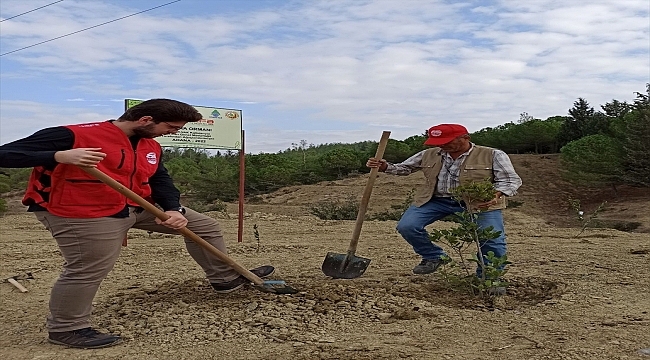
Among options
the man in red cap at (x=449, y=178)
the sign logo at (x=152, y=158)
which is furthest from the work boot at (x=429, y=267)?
the sign logo at (x=152, y=158)

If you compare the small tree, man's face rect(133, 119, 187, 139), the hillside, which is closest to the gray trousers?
man's face rect(133, 119, 187, 139)

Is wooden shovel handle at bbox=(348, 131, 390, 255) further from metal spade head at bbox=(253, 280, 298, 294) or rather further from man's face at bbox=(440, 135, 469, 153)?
metal spade head at bbox=(253, 280, 298, 294)

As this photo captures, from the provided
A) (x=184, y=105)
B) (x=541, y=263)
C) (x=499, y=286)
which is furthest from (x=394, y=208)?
(x=184, y=105)

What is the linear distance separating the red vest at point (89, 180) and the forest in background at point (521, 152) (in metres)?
11.2

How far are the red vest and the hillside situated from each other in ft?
35.4

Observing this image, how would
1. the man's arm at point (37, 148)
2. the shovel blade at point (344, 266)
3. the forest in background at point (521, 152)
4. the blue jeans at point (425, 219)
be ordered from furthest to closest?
the forest in background at point (521, 152), the blue jeans at point (425, 219), the shovel blade at point (344, 266), the man's arm at point (37, 148)

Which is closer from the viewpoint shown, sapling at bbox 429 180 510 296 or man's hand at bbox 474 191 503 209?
sapling at bbox 429 180 510 296

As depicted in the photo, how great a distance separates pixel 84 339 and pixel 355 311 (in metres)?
1.56

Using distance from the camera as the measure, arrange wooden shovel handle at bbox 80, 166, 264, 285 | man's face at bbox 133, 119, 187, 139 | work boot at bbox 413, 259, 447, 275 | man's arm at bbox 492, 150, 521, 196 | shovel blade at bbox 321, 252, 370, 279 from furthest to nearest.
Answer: work boot at bbox 413, 259, 447, 275, shovel blade at bbox 321, 252, 370, 279, man's arm at bbox 492, 150, 521, 196, man's face at bbox 133, 119, 187, 139, wooden shovel handle at bbox 80, 166, 264, 285

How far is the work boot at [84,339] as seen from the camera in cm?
353

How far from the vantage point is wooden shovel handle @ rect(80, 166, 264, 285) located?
10.9 feet

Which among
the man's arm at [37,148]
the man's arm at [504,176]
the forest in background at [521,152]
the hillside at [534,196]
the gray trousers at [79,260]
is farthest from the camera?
the forest in background at [521,152]

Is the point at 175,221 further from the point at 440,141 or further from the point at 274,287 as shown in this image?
the point at 440,141

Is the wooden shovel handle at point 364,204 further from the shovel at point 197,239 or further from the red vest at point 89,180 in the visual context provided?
the red vest at point 89,180
